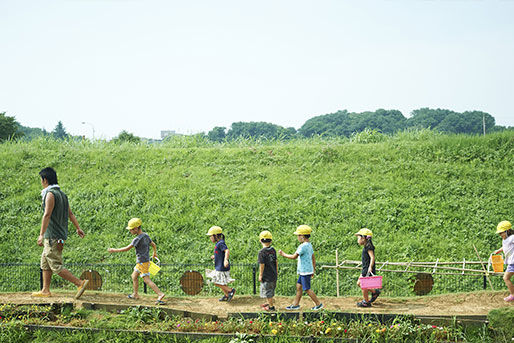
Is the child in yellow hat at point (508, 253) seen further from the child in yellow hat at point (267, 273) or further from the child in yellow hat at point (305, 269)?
the child in yellow hat at point (267, 273)

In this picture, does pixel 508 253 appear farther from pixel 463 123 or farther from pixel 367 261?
pixel 463 123

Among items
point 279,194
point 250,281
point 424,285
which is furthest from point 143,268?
point 279,194

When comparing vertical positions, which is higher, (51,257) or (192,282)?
(51,257)

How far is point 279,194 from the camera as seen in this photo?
60.7ft

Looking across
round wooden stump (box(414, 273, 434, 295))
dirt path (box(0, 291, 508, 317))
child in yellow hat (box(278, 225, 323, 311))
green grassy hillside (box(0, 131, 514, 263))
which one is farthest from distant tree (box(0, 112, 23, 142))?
round wooden stump (box(414, 273, 434, 295))

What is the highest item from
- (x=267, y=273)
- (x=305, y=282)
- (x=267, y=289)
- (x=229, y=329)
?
(x=267, y=273)

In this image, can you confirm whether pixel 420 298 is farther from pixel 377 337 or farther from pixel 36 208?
pixel 36 208

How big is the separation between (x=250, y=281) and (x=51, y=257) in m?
6.31

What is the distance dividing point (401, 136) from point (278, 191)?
963 cm

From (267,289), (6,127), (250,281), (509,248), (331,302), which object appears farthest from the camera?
(6,127)

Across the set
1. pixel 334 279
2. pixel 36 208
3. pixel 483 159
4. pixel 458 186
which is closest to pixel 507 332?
pixel 334 279

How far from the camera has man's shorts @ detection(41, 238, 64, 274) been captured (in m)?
8.80

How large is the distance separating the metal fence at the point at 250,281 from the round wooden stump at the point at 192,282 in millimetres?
1565

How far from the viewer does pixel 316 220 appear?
16688 millimetres
